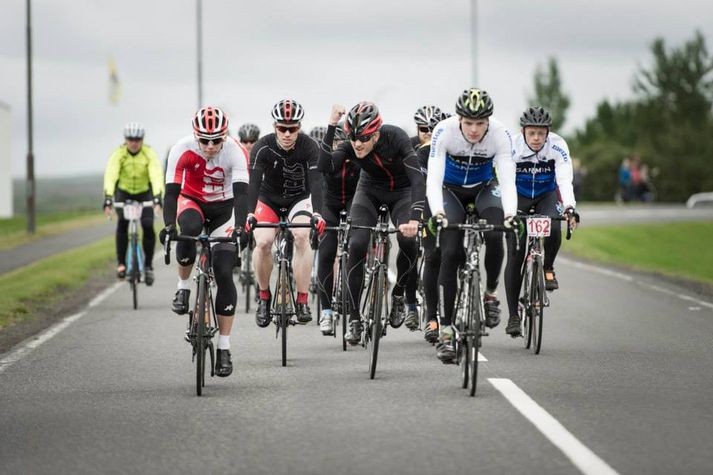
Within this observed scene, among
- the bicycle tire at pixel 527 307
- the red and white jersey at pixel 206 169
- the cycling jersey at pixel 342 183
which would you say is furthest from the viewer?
the cycling jersey at pixel 342 183

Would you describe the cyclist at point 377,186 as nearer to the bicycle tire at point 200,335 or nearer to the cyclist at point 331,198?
the cyclist at point 331,198

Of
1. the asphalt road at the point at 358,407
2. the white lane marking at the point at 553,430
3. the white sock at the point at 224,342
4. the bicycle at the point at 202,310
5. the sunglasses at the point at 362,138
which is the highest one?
the sunglasses at the point at 362,138

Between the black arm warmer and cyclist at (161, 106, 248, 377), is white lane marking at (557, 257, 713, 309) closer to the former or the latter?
cyclist at (161, 106, 248, 377)

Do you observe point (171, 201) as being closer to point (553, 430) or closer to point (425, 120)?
point (425, 120)

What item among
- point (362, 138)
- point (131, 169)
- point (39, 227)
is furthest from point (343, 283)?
point (39, 227)

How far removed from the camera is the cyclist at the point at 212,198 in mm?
9766

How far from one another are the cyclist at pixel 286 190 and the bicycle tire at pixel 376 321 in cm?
147

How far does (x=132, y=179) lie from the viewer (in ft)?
54.5

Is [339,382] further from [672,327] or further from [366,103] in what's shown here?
[672,327]

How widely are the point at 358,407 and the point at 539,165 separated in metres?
4.17

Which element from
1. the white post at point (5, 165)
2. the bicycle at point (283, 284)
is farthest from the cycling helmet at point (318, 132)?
the white post at point (5, 165)

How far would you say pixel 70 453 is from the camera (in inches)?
287

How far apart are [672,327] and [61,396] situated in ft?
21.9

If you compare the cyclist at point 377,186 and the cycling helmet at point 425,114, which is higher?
the cycling helmet at point 425,114
